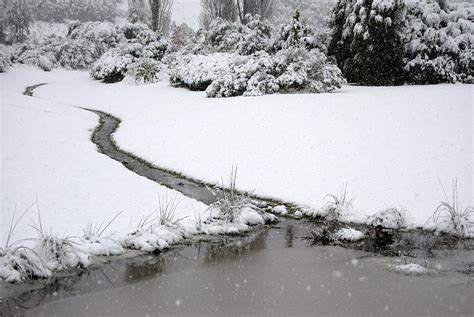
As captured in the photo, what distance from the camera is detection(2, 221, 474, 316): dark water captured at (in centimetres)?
397

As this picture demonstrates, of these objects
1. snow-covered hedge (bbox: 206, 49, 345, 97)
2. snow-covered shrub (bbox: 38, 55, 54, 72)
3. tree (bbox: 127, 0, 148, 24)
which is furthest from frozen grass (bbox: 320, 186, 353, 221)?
tree (bbox: 127, 0, 148, 24)

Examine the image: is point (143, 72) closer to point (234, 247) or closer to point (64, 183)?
point (64, 183)

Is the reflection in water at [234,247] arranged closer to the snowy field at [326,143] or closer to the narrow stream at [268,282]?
the narrow stream at [268,282]

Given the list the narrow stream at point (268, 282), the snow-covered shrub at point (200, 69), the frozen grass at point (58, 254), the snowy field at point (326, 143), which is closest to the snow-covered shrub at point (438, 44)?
the snowy field at point (326, 143)

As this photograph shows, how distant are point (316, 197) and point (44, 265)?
14.3 feet

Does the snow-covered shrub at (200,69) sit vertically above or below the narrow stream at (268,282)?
above

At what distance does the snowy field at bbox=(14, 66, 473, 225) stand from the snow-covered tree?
6.79ft

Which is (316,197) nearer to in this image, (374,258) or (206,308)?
(374,258)

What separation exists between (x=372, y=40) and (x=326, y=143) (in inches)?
342

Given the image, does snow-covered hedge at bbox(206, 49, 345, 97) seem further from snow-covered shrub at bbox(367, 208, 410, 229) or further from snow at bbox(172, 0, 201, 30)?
snow at bbox(172, 0, 201, 30)

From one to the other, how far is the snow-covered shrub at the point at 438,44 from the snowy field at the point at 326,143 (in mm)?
1680

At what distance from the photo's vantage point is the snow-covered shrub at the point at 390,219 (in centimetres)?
611

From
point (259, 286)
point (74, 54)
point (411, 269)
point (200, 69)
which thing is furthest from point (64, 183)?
point (74, 54)

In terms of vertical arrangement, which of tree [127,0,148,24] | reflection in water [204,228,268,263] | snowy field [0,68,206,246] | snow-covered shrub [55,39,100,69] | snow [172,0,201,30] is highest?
snow [172,0,201,30]
